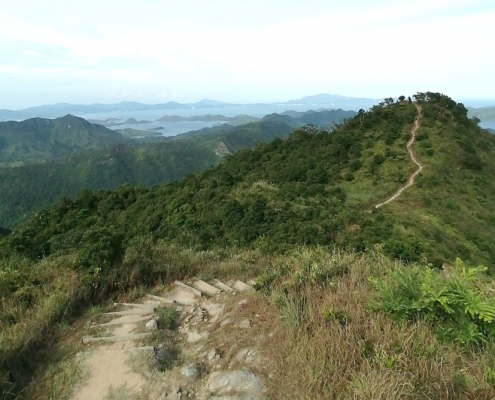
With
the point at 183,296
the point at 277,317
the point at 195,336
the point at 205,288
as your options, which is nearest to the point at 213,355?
the point at 195,336

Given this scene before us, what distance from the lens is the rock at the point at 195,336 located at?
12.7ft

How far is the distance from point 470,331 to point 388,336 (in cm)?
73

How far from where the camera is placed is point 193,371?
→ 3270 mm

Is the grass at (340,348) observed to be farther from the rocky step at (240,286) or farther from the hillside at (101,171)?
the hillside at (101,171)

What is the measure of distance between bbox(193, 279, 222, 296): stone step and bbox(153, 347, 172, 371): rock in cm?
144

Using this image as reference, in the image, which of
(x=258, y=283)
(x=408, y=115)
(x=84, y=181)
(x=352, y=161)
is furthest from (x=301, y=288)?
(x=84, y=181)

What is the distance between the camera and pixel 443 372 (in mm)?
2613

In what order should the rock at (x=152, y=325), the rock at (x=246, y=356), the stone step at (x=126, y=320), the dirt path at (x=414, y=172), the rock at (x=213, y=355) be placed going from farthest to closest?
the dirt path at (x=414, y=172), the stone step at (x=126, y=320), the rock at (x=152, y=325), the rock at (x=213, y=355), the rock at (x=246, y=356)

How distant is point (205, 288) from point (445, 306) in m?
3.45

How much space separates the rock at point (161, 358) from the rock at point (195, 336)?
334 millimetres

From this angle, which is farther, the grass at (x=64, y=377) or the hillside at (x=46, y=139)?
the hillside at (x=46, y=139)

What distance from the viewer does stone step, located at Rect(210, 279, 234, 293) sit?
5113 mm

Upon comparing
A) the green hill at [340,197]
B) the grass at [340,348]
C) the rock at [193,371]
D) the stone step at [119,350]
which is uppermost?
the grass at [340,348]

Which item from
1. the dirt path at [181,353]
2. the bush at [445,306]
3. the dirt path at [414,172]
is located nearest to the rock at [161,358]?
the dirt path at [181,353]
